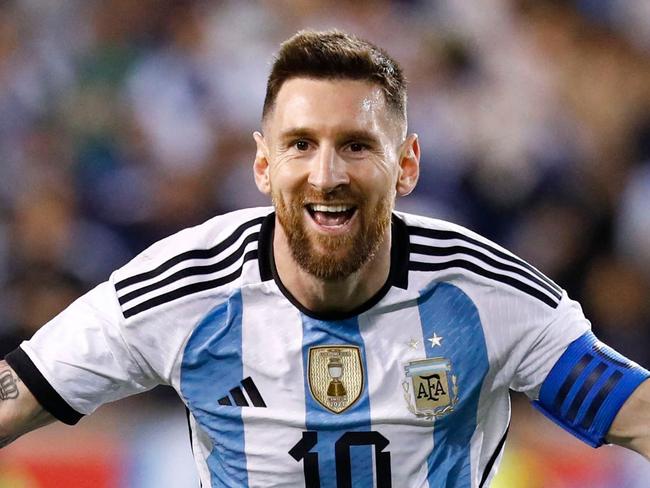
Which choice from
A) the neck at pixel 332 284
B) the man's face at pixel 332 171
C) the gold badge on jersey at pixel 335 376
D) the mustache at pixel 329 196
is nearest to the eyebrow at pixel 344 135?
the man's face at pixel 332 171

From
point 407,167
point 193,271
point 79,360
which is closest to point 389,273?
point 407,167

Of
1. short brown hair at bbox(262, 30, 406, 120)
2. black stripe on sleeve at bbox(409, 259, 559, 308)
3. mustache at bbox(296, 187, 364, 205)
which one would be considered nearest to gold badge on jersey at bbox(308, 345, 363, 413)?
black stripe on sleeve at bbox(409, 259, 559, 308)

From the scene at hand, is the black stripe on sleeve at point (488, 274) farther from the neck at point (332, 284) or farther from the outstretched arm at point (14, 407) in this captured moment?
the outstretched arm at point (14, 407)

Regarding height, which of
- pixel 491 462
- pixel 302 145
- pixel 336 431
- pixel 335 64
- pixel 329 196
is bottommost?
pixel 491 462

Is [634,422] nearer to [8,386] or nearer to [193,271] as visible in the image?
[193,271]

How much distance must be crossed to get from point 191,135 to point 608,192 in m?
2.01

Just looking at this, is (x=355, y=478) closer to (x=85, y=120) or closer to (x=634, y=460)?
(x=634, y=460)

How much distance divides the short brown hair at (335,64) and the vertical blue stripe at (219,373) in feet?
1.73

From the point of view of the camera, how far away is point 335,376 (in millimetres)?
2520

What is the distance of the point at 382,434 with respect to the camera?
8.23ft

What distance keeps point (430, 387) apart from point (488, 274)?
32 centimetres

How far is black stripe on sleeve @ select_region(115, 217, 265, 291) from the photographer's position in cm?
255

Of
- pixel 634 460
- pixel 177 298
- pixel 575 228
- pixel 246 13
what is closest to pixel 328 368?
pixel 177 298

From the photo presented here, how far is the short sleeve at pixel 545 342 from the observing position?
249cm
